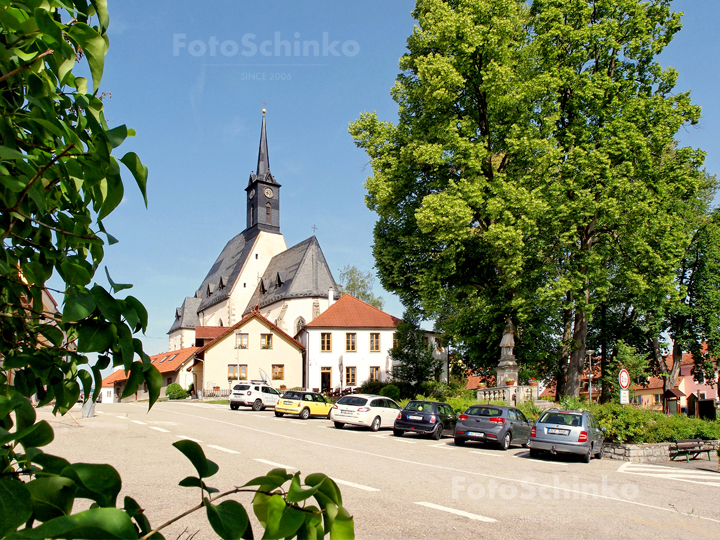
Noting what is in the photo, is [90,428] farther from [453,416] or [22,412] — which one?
[22,412]

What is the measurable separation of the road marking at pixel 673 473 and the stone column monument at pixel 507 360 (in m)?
8.22

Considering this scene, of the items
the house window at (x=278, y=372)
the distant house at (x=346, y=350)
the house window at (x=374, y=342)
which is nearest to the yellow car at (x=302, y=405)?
the distant house at (x=346, y=350)

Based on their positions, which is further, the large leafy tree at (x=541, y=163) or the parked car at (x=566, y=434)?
the large leafy tree at (x=541, y=163)

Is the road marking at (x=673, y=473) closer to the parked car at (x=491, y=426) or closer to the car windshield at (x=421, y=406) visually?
the parked car at (x=491, y=426)

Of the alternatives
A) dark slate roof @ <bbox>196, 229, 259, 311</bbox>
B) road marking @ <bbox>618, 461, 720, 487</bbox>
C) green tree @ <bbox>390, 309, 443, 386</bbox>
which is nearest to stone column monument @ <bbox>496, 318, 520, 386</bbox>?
road marking @ <bbox>618, 461, 720, 487</bbox>

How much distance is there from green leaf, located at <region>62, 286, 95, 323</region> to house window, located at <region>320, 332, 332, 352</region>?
164 feet

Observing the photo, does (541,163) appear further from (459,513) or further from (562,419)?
(459,513)

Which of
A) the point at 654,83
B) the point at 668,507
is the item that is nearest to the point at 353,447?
the point at 668,507

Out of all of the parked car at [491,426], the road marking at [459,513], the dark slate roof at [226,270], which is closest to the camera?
the road marking at [459,513]

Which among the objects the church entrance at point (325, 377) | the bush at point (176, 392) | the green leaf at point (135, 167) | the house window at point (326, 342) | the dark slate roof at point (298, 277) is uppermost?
the dark slate roof at point (298, 277)

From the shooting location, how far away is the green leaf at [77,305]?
49.3 inches

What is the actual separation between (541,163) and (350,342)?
29.8m

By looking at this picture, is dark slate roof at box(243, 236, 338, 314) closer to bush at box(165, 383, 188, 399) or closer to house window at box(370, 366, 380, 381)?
house window at box(370, 366, 380, 381)

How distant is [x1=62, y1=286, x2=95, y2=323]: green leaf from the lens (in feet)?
4.11
